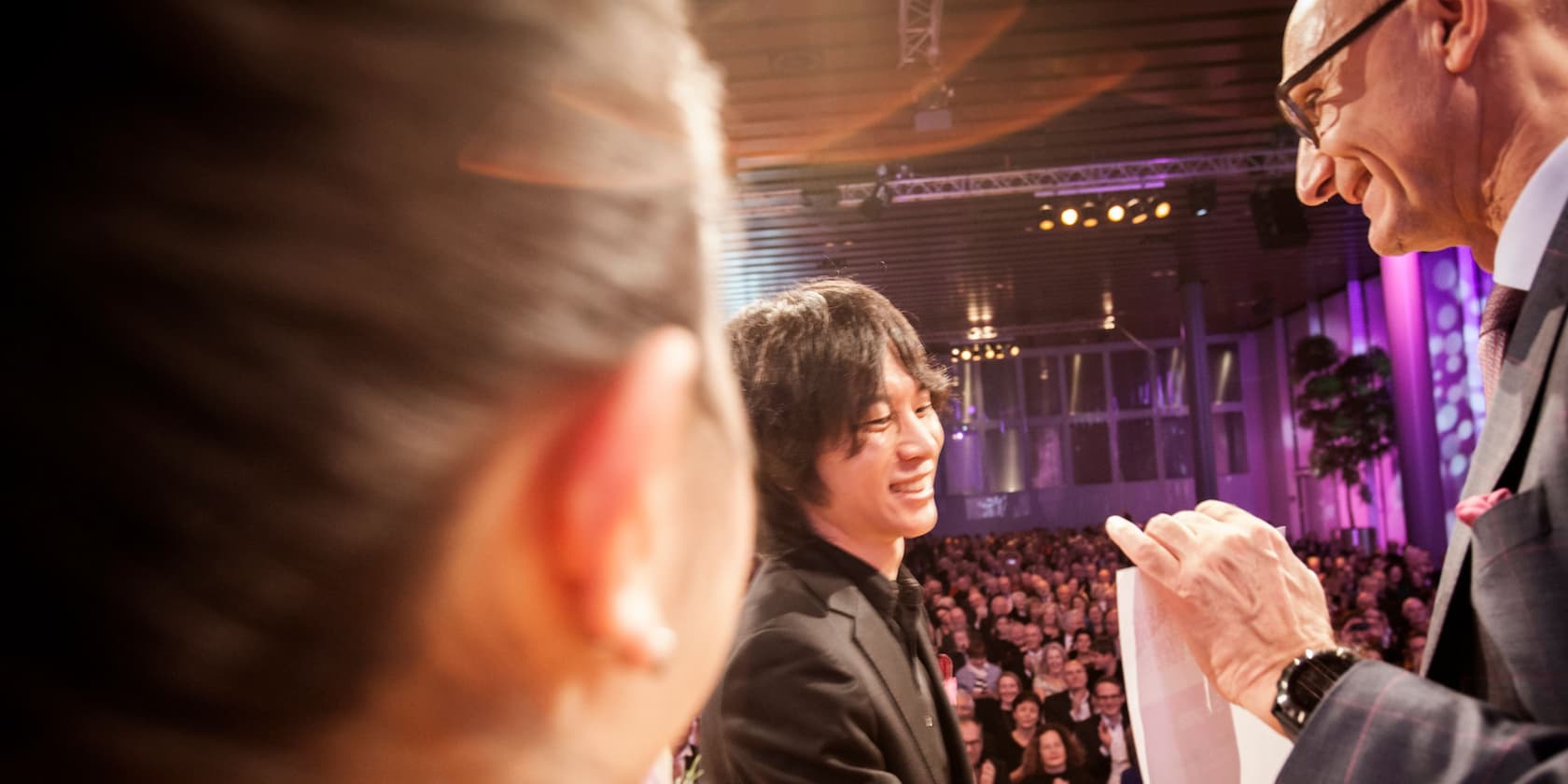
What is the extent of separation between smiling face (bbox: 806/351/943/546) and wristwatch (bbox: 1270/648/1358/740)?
2.14 feet

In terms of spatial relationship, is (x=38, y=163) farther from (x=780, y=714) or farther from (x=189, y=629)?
(x=780, y=714)

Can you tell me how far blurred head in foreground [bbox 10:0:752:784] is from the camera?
244 millimetres

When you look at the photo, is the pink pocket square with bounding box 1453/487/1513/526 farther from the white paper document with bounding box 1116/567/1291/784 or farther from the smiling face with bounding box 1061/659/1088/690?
the smiling face with bounding box 1061/659/1088/690

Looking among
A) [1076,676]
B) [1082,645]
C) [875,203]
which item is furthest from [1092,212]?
[1076,676]

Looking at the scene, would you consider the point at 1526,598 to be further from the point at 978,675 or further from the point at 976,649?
the point at 976,649

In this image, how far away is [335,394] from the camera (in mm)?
257

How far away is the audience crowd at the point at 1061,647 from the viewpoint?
461 centimetres

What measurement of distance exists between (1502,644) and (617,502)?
30.9 inches

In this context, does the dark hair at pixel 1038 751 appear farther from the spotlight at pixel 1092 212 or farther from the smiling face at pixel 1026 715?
the spotlight at pixel 1092 212

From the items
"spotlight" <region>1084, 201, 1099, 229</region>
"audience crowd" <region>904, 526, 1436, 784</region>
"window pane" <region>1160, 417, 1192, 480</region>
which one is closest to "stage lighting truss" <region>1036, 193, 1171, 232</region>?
"spotlight" <region>1084, 201, 1099, 229</region>

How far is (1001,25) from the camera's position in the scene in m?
5.31

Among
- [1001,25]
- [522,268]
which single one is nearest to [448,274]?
[522,268]

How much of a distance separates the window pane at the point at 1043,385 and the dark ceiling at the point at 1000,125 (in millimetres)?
7122

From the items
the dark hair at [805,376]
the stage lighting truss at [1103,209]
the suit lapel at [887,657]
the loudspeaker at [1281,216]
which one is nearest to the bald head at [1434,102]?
the dark hair at [805,376]
